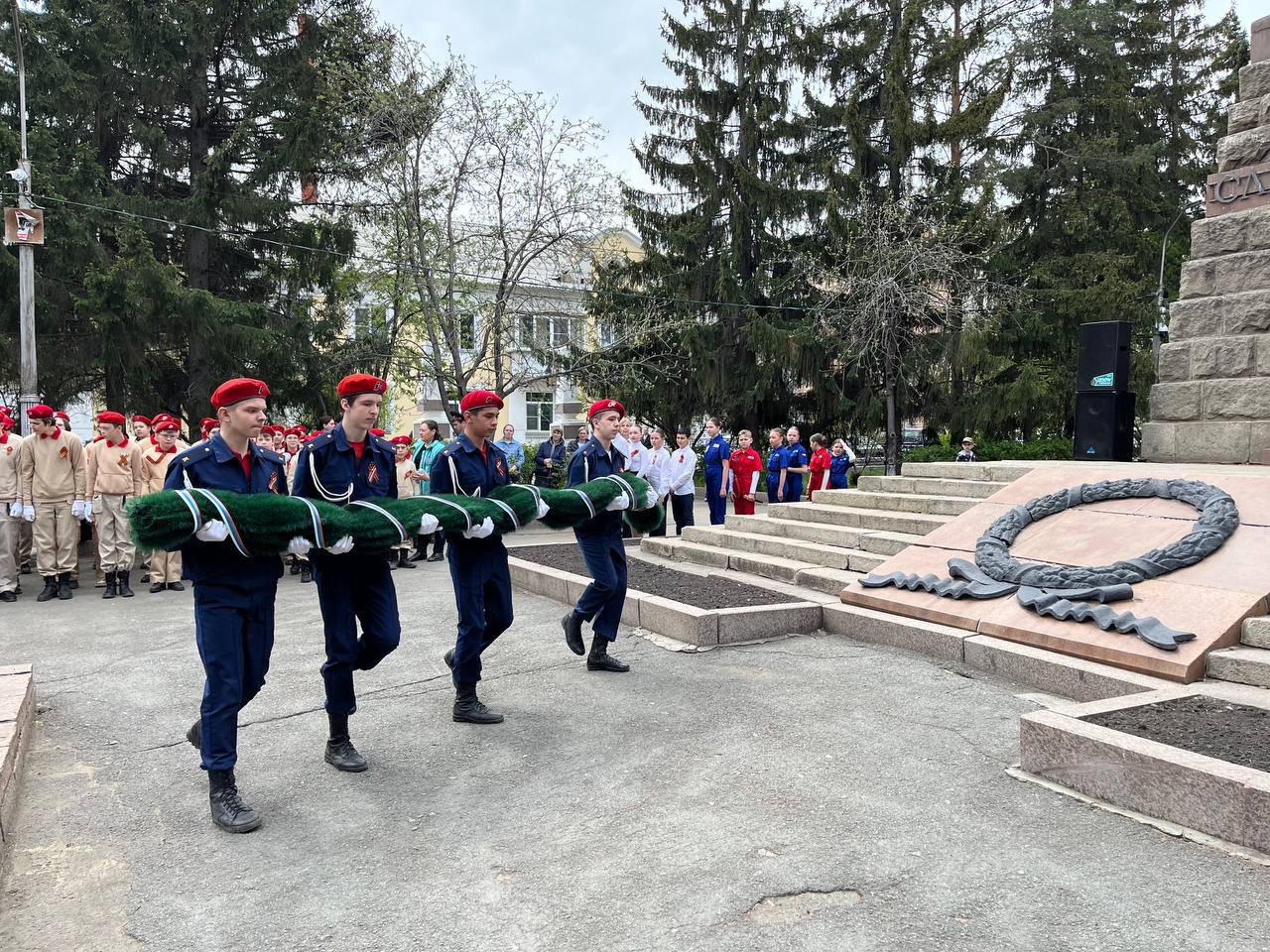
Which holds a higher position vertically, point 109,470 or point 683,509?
point 109,470

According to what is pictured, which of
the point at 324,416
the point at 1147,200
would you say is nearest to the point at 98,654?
the point at 324,416

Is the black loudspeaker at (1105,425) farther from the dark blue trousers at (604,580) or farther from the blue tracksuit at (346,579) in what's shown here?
the blue tracksuit at (346,579)

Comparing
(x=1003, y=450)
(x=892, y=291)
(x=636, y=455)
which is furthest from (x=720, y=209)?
(x=636, y=455)

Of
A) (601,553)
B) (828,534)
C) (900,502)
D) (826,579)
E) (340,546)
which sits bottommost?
(826,579)

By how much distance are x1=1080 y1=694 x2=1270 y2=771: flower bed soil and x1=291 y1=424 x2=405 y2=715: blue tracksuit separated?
3.69m

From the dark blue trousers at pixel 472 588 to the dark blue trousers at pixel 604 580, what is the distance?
999mm

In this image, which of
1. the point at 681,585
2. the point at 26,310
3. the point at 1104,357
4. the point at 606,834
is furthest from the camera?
the point at 26,310

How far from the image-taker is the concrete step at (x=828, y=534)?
9.61 metres

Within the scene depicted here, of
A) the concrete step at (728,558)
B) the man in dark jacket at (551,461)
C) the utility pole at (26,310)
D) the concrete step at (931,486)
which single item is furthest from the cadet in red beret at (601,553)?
the utility pole at (26,310)

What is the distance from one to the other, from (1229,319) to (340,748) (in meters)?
10.8

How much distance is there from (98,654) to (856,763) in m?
6.13

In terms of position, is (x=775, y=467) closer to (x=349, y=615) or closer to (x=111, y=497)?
(x=111, y=497)

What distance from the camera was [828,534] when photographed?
10.6m

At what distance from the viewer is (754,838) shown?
12.7 ft
